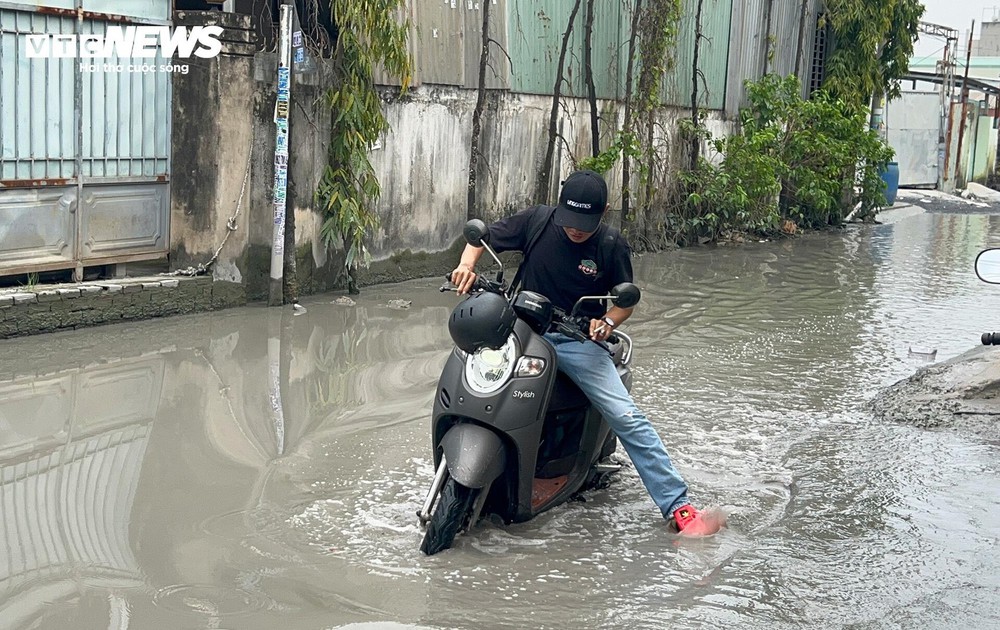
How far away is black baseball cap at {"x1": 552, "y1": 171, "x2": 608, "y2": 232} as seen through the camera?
4.77 metres

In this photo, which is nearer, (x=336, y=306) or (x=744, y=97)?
(x=336, y=306)

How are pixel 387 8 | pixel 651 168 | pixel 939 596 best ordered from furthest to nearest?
pixel 651 168
pixel 387 8
pixel 939 596

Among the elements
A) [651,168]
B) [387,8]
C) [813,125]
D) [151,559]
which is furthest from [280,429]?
[813,125]

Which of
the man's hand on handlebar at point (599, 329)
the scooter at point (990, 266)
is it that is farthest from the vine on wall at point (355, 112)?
the scooter at point (990, 266)

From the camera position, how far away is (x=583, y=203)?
15.6 feet

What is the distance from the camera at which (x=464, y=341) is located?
4.50 m

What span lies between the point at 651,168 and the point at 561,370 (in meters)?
10.5

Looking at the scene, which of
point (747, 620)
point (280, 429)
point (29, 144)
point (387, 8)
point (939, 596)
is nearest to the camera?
point (747, 620)

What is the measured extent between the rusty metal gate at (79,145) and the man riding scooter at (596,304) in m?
4.63

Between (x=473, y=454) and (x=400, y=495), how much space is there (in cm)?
98

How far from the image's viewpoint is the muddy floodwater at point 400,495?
4.16 m

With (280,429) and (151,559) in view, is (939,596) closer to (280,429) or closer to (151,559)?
(151,559)

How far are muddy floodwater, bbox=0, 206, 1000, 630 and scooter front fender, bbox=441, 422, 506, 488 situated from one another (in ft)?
1.25

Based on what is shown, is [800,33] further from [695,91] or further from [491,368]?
[491,368]
